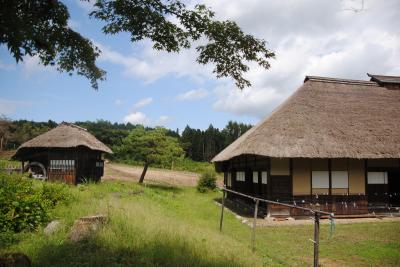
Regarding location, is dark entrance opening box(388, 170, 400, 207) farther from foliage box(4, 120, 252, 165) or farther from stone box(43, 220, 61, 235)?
foliage box(4, 120, 252, 165)

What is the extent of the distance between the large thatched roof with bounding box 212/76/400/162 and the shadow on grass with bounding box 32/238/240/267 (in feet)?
26.5

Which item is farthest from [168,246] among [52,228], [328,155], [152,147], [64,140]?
[152,147]

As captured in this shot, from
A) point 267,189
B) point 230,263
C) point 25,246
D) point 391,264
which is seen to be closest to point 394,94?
point 267,189

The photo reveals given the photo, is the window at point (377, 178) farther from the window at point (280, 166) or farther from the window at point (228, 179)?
the window at point (228, 179)

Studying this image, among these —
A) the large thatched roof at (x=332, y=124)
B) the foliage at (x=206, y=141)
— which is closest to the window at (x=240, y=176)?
the large thatched roof at (x=332, y=124)

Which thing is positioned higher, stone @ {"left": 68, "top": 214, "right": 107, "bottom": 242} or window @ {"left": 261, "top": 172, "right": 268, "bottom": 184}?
window @ {"left": 261, "top": 172, "right": 268, "bottom": 184}

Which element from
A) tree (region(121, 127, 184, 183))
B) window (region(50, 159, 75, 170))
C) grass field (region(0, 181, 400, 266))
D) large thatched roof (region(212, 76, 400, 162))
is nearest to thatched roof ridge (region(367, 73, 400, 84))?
large thatched roof (region(212, 76, 400, 162))

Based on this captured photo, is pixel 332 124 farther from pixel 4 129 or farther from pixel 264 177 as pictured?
pixel 4 129

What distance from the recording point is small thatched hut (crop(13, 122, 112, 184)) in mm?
21438

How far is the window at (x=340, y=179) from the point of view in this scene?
614 inches

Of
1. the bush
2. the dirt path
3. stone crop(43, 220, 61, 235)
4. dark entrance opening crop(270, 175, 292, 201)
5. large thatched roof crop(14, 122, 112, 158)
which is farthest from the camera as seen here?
the dirt path

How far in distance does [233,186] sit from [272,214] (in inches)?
321

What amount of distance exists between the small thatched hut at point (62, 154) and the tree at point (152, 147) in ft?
10.3

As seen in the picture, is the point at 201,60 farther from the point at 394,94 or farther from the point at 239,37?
the point at 394,94
